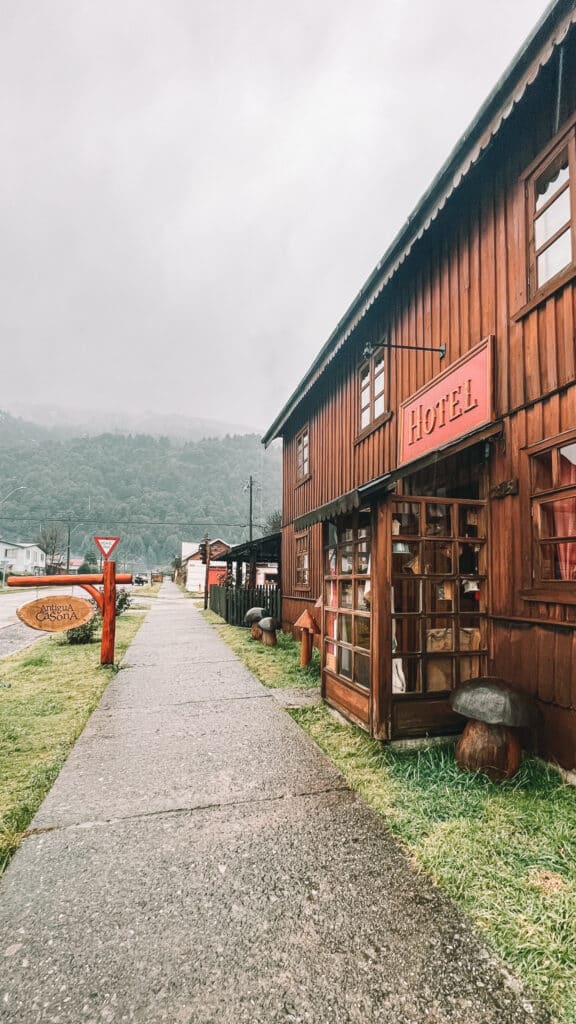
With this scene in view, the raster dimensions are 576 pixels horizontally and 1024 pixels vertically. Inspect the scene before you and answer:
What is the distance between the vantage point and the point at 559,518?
4.11m

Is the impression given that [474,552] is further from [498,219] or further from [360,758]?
[498,219]

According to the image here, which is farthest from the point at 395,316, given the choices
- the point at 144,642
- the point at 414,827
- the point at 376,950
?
the point at 144,642

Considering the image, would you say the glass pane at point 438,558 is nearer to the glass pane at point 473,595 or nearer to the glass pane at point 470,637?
the glass pane at point 473,595

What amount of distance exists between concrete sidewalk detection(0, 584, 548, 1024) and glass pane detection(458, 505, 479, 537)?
2.73 m

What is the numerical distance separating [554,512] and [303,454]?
865cm

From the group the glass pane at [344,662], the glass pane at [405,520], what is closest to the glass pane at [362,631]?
the glass pane at [344,662]

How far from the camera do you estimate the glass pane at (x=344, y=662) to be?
550cm

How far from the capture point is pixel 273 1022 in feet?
5.88

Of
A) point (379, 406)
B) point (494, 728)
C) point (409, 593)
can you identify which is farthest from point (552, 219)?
point (494, 728)

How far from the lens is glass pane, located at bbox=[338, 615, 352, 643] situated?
18.1 feet

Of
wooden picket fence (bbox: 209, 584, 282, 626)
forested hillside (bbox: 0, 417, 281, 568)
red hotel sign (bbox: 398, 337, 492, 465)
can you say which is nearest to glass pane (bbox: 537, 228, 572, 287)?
red hotel sign (bbox: 398, 337, 492, 465)

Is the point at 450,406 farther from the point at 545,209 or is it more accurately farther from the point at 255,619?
the point at 255,619

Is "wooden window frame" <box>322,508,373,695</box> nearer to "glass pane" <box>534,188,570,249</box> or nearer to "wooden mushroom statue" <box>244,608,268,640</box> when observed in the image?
"glass pane" <box>534,188,570,249</box>

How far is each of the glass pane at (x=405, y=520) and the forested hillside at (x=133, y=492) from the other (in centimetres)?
8493
